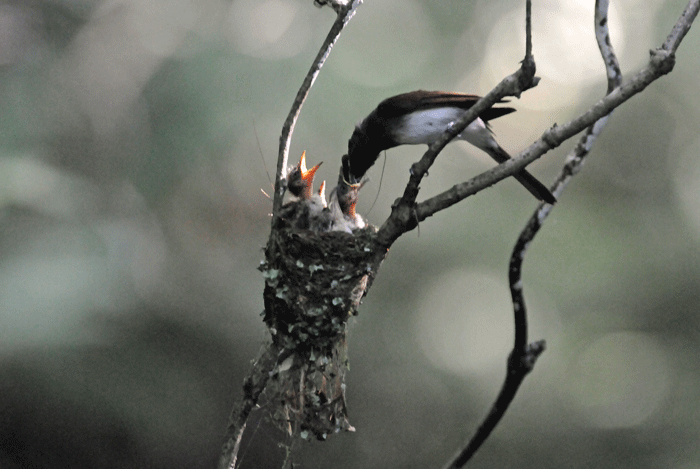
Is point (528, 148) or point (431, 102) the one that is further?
point (431, 102)

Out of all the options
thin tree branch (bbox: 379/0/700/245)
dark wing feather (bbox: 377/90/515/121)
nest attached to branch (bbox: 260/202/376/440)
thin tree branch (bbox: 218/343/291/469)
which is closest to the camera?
thin tree branch (bbox: 379/0/700/245)

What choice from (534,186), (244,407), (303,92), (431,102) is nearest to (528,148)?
(534,186)

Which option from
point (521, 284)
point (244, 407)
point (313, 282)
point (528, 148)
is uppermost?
point (528, 148)

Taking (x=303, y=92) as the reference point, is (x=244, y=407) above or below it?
below

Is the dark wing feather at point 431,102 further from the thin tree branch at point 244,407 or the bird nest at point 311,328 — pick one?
the thin tree branch at point 244,407

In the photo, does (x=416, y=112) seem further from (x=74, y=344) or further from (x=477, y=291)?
(x=477, y=291)

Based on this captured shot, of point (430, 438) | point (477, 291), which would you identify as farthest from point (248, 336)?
point (477, 291)

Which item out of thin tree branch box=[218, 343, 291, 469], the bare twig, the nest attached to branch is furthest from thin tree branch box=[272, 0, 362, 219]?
the bare twig

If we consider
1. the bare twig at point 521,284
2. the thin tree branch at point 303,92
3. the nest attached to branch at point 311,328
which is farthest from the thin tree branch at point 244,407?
the bare twig at point 521,284

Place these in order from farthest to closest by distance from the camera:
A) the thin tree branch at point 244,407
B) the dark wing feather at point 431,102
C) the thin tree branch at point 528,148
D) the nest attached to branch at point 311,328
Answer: the dark wing feather at point 431,102
the nest attached to branch at point 311,328
the thin tree branch at point 244,407
the thin tree branch at point 528,148

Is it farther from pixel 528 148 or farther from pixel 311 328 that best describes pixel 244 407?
pixel 528 148

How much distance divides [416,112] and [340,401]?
1961mm

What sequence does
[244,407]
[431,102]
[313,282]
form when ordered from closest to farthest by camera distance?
1. [244,407]
2. [313,282]
3. [431,102]

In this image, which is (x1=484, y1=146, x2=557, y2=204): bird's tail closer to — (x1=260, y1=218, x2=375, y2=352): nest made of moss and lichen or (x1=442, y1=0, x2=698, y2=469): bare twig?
(x1=442, y1=0, x2=698, y2=469): bare twig
